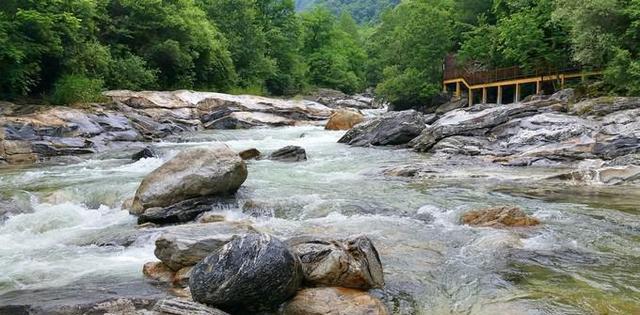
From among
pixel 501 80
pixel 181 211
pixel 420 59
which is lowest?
pixel 181 211

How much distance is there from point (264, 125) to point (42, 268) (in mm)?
23079

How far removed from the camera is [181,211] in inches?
398

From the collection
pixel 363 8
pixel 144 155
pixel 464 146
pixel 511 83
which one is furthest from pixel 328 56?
pixel 363 8

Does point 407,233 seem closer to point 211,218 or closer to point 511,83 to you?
point 211,218

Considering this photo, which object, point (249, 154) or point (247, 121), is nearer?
point (249, 154)

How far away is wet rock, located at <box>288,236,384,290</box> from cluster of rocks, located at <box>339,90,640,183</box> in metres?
9.22

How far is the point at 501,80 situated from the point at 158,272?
103 ft

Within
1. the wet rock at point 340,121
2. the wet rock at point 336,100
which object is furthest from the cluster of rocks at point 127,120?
the wet rock at point 336,100

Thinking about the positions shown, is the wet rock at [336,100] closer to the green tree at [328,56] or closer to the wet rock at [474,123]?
the green tree at [328,56]

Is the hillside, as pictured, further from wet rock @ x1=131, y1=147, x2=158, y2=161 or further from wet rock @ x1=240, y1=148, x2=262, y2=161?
wet rock @ x1=131, y1=147, x2=158, y2=161

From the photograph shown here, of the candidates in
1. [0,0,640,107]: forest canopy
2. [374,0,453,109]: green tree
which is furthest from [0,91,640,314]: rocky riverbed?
[374,0,453,109]: green tree

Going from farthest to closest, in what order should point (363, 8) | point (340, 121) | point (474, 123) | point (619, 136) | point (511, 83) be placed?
point (363, 8), point (511, 83), point (340, 121), point (474, 123), point (619, 136)

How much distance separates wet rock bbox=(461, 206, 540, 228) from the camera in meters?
9.16

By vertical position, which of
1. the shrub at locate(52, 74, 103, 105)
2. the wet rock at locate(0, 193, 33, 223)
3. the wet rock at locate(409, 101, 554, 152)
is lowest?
the wet rock at locate(0, 193, 33, 223)
